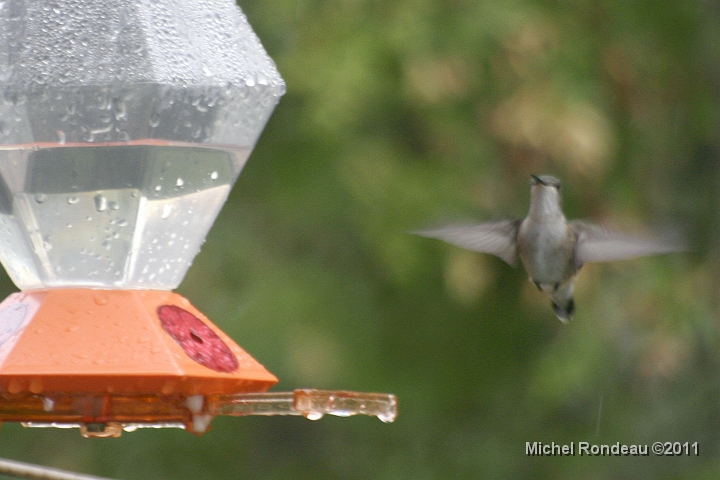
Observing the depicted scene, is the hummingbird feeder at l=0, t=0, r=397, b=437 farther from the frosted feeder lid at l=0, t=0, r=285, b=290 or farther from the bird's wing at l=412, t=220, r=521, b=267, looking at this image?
the bird's wing at l=412, t=220, r=521, b=267

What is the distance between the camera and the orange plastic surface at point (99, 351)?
6.82 ft

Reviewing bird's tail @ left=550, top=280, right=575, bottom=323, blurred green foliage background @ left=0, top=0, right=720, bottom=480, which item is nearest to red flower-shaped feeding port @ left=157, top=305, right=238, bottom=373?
bird's tail @ left=550, top=280, right=575, bottom=323

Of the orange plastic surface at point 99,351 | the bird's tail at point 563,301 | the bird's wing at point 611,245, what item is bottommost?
the orange plastic surface at point 99,351

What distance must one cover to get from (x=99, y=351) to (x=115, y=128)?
664 millimetres

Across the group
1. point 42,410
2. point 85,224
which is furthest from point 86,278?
point 42,410

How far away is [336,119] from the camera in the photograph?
16.1 ft

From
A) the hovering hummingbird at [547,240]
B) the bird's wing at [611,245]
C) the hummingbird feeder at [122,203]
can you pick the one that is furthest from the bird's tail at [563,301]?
the hummingbird feeder at [122,203]

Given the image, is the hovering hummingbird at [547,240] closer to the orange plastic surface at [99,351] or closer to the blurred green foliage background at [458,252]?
the orange plastic surface at [99,351]

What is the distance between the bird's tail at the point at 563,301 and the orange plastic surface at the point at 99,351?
1342 millimetres

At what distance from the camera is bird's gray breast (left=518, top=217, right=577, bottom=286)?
326 centimetres

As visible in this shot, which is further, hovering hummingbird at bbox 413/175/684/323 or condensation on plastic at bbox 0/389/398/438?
hovering hummingbird at bbox 413/175/684/323

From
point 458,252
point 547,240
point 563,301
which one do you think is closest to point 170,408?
point 547,240

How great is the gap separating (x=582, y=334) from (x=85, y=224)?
3.05 meters

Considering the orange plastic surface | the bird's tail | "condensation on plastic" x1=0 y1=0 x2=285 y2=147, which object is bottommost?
the orange plastic surface
